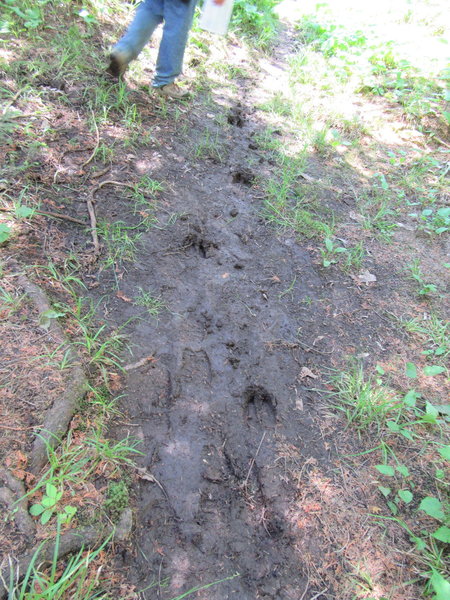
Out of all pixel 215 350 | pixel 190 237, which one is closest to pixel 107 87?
pixel 190 237

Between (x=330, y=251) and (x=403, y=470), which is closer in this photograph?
(x=403, y=470)

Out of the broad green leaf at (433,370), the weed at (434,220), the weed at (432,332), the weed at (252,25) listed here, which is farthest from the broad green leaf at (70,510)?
the weed at (252,25)

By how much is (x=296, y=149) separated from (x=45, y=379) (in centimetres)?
298

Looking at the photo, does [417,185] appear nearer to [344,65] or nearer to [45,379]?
[344,65]

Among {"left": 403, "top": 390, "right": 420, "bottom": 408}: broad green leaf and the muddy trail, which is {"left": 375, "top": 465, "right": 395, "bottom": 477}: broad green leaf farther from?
{"left": 403, "top": 390, "right": 420, "bottom": 408}: broad green leaf

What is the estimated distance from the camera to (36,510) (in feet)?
4.09

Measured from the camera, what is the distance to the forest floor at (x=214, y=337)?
139 centimetres

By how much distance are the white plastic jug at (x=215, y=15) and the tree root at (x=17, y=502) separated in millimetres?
3085

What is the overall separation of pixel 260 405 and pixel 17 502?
1091 mm

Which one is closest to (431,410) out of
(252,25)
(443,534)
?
(443,534)

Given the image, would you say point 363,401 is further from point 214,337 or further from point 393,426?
point 214,337

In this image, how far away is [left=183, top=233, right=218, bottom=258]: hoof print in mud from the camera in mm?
2451

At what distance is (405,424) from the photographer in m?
1.83

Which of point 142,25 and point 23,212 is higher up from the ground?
point 142,25
